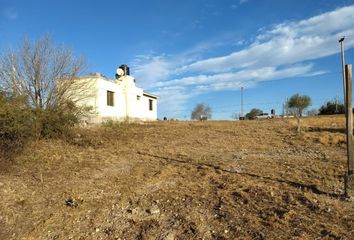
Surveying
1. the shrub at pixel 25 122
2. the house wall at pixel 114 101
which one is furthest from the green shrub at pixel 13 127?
the house wall at pixel 114 101

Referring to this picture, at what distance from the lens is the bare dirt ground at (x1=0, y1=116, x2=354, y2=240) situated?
14.7 feet

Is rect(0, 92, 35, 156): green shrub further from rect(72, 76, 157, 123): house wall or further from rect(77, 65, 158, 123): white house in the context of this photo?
rect(77, 65, 158, 123): white house

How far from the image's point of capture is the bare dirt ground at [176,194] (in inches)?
177

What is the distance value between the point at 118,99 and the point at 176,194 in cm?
1754

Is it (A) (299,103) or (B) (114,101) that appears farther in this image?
(A) (299,103)

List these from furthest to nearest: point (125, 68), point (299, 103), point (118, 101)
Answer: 1. point (299, 103)
2. point (125, 68)
3. point (118, 101)

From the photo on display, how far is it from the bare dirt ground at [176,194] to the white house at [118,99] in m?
8.00

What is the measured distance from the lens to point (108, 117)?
67.3 ft

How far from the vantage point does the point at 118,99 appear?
74.1 ft

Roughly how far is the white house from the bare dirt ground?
7995 millimetres

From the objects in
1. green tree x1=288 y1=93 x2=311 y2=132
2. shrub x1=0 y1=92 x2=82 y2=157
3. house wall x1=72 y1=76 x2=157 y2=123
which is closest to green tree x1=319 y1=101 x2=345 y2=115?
green tree x1=288 y1=93 x2=311 y2=132

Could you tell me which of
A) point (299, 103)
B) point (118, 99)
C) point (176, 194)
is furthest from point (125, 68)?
point (299, 103)

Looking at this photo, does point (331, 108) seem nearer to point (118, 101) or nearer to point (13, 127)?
point (118, 101)

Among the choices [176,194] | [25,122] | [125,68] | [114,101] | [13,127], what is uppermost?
[125,68]
